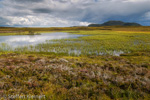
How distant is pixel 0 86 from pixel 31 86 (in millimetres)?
2047

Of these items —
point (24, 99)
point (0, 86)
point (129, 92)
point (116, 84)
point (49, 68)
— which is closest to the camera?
point (24, 99)

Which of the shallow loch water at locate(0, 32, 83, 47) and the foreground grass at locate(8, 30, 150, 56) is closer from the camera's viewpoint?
the foreground grass at locate(8, 30, 150, 56)

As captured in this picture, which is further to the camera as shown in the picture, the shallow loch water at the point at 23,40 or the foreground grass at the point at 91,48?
the shallow loch water at the point at 23,40

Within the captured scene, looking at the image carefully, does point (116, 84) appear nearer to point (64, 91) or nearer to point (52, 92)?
point (64, 91)

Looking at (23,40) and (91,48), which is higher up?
(23,40)

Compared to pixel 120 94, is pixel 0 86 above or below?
above

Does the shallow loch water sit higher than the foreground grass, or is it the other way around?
the shallow loch water

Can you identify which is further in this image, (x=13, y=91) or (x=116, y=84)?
(x=116, y=84)

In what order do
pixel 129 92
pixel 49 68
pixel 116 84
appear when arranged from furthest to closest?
1. pixel 49 68
2. pixel 116 84
3. pixel 129 92

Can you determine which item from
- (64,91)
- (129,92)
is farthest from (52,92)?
(129,92)

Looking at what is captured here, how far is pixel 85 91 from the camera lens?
20.4 ft

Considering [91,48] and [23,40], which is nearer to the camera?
[91,48]

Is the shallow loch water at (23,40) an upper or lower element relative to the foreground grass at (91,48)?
upper

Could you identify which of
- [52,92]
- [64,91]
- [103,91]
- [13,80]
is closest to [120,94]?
[103,91]
